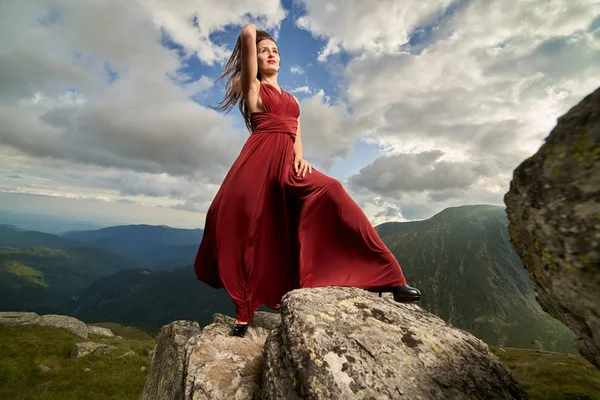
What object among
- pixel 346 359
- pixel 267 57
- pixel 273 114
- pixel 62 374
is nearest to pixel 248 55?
pixel 267 57

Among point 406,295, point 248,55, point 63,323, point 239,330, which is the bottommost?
point 63,323

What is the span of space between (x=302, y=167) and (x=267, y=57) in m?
2.82

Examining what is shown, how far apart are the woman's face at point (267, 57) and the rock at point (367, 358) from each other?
16.8ft

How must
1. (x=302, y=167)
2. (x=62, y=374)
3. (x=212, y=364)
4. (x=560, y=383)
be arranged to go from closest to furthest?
(x=212, y=364)
(x=302, y=167)
(x=62, y=374)
(x=560, y=383)

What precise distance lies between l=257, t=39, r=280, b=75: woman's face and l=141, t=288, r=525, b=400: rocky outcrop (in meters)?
5.08

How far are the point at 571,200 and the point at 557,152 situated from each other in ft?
1.42

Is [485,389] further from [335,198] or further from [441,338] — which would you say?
[335,198]

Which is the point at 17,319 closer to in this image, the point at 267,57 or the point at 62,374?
the point at 62,374

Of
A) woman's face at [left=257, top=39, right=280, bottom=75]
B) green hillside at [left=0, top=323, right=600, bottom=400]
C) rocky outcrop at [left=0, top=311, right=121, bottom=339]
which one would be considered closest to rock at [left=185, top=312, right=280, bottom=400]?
woman's face at [left=257, top=39, right=280, bottom=75]

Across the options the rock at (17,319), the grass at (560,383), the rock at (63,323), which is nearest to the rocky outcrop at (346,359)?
the grass at (560,383)

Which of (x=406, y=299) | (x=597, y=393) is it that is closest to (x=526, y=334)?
(x=597, y=393)

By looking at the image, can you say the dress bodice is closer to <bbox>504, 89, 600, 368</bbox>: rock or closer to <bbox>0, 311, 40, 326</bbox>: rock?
<bbox>504, 89, 600, 368</bbox>: rock

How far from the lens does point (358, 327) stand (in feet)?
12.4

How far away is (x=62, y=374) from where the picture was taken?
21391 mm
